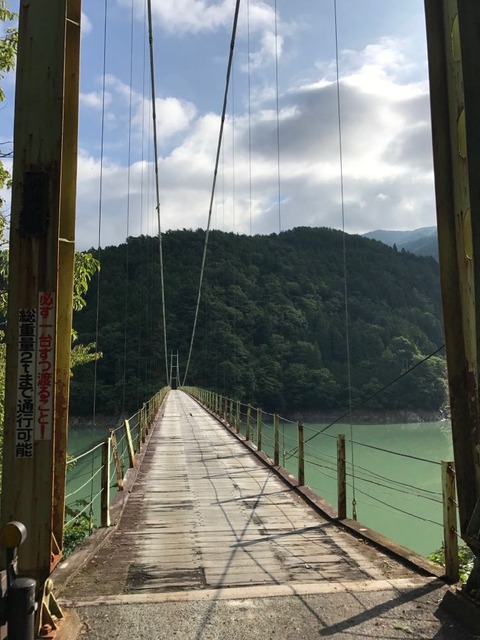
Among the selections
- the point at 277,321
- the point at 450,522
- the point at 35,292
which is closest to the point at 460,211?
the point at 450,522

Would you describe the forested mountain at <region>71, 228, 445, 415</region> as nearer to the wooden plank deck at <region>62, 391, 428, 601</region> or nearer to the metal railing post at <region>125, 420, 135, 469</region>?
the metal railing post at <region>125, 420, 135, 469</region>

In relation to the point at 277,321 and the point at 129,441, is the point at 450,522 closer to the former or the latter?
the point at 129,441

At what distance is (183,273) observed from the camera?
4581cm

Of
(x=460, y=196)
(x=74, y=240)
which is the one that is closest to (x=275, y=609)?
(x=74, y=240)

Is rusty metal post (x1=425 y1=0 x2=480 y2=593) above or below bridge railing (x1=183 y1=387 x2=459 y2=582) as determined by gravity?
above

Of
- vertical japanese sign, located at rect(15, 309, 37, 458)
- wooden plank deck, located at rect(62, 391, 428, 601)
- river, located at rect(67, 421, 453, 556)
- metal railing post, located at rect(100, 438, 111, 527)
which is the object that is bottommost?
river, located at rect(67, 421, 453, 556)

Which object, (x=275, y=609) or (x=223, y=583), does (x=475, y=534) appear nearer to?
(x=275, y=609)

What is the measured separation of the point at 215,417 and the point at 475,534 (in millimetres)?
13098

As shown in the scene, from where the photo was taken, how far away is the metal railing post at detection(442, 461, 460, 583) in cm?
246

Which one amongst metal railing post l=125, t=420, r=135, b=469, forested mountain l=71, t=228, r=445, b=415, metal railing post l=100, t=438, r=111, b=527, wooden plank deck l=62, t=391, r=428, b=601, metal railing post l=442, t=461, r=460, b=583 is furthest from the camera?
forested mountain l=71, t=228, r=445, b=415

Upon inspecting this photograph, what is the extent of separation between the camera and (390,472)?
2642 centimetres

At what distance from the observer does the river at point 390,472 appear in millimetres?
16047

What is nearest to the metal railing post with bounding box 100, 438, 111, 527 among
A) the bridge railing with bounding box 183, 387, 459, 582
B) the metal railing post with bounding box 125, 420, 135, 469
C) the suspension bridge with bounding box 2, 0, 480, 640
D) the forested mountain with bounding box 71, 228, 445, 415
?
the suspension bridge with bounding box 2, 0, 480, 640

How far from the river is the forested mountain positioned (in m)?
2.75
